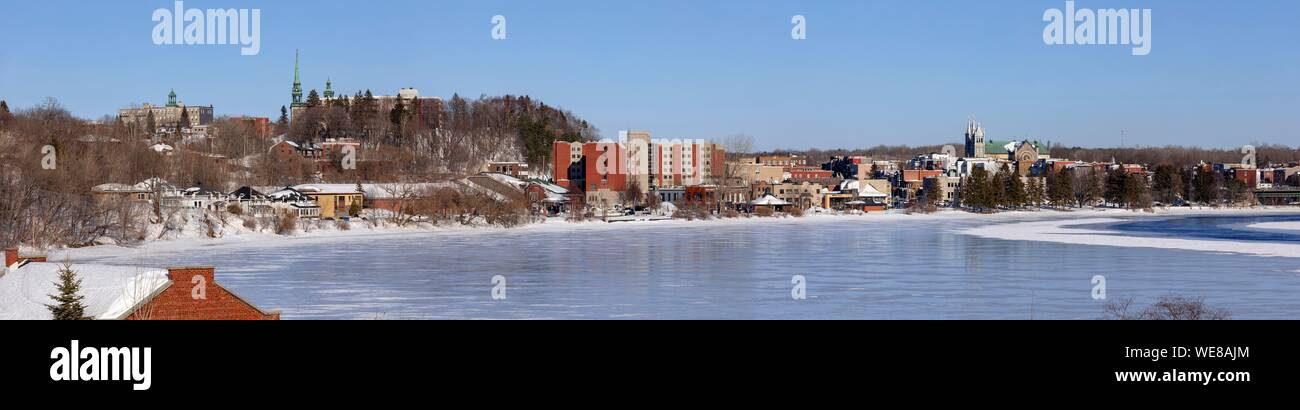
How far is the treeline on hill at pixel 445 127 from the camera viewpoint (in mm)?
100688

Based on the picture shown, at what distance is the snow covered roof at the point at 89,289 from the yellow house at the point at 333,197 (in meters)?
45.5

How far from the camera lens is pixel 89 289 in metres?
13.4

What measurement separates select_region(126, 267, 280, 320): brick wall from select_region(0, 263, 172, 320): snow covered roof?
125 millimetres

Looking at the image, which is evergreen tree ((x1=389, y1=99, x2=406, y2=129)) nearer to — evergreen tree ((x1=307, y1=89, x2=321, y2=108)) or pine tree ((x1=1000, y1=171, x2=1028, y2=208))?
evergreen tree ((x1=307, y1=89, x2=321, y2=108))

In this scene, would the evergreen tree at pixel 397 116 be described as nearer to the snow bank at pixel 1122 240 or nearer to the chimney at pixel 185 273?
the snow bank at pixel 1122 240

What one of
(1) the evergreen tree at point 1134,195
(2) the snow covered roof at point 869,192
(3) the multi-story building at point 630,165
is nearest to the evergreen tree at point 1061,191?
(1) the evergreen tree at point 1134,195

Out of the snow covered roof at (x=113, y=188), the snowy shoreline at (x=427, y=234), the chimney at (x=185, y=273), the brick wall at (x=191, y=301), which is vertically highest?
the snow covered roof at (x=113, y=188)

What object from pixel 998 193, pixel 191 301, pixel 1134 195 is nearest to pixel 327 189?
pixel 998 193

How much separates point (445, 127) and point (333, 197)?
4692cm

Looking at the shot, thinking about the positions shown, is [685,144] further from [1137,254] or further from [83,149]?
[1137,254]

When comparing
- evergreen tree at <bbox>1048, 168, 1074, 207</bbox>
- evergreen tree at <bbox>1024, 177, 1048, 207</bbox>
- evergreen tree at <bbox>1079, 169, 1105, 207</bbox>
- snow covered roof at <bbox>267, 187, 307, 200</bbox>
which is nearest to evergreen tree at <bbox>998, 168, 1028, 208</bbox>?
evergreen tree at <bbox>1024, 177, 1048, 207</bbox>

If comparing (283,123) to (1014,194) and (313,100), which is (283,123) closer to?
(313,100)

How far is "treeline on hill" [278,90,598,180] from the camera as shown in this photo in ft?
330
